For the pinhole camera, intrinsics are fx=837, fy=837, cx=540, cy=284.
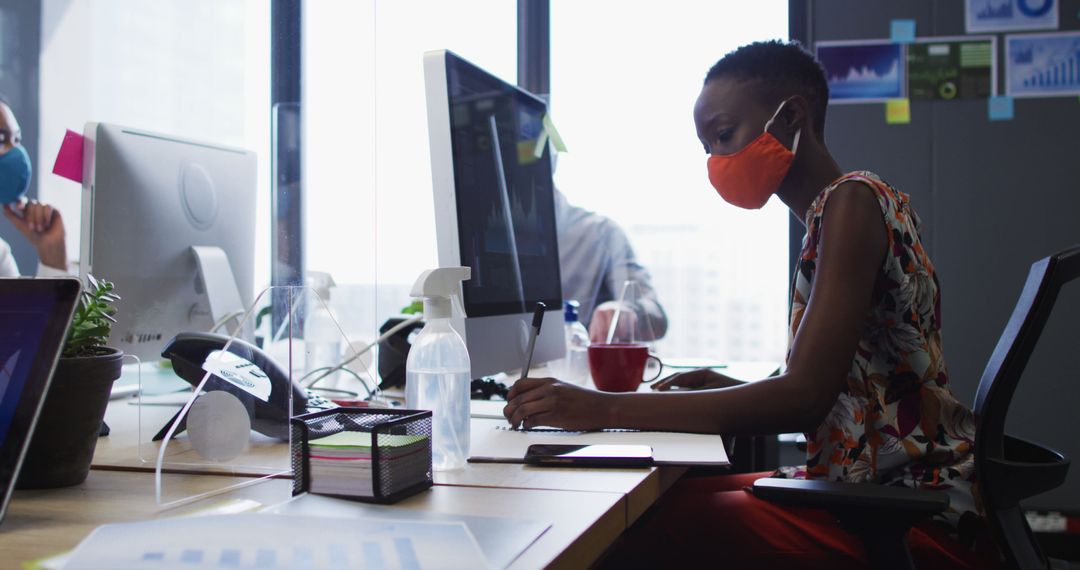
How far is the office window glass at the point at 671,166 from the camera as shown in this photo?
2984 mm

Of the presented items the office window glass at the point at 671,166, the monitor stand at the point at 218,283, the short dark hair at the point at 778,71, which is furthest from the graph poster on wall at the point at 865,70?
the monitor stand at the point at 218,283

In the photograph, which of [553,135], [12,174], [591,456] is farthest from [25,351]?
→ [12,174]

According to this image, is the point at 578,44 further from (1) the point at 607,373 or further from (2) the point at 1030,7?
(1) the point at 607,373

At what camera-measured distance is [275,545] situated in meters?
0.54

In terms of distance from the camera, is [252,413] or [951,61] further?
[951,61]

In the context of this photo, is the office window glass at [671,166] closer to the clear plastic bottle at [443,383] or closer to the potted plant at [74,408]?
the clear plastic bottle at [443,383]

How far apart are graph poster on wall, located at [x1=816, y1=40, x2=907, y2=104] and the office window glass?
0.21 m

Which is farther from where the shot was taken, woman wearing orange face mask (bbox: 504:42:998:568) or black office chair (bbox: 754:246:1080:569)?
woman wearing orange face mask (bbox: 504:42:998:568)

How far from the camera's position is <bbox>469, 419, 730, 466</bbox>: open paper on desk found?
893 mm

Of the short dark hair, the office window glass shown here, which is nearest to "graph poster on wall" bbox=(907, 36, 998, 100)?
the office window glass

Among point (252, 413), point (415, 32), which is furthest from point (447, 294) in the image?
point (415, 32)

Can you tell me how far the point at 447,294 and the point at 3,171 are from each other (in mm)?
2113

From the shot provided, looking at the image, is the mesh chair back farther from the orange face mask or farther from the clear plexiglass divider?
the clear plexiglass divider

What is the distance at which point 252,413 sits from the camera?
3.02 feet
